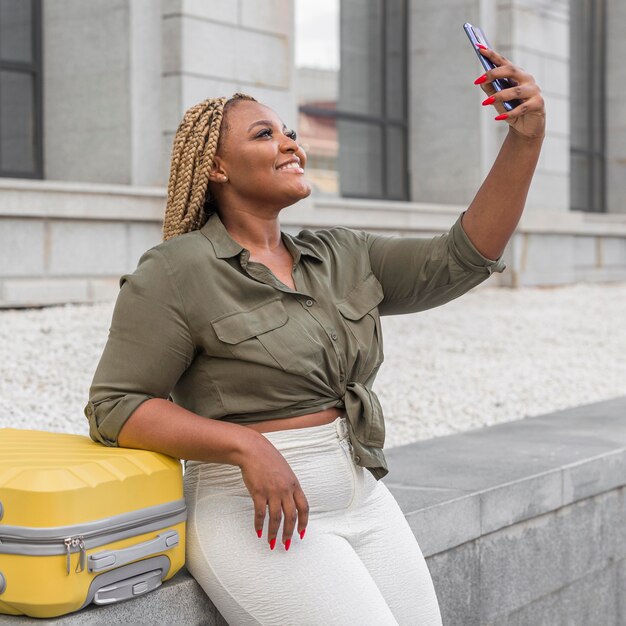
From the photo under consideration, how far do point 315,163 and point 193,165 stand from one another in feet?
39.1

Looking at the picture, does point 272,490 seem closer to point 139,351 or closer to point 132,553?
Result: point 132,553

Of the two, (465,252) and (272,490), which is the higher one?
(465,252)

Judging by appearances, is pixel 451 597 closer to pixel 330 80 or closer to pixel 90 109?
pixel 90 109

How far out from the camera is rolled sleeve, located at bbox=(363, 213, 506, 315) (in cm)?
309

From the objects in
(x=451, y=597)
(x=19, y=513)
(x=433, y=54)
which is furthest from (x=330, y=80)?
(x=19, y=513)

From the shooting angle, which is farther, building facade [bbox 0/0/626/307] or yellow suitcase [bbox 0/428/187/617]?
building facade [bbox 0/0/626/307]

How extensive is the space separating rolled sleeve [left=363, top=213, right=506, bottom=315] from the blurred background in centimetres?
296

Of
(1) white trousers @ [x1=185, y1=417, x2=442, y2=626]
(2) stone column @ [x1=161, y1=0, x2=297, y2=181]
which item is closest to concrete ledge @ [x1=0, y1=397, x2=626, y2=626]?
(1) white trousers @ [x1=185, y1=417, x2=442, y2=626]

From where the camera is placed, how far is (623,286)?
668 inches

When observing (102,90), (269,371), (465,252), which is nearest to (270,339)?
(269,371)

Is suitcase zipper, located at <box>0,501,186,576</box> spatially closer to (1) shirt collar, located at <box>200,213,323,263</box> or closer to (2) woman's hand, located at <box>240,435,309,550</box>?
(2) woman's hand, located at <box>240,435,309,550</box>

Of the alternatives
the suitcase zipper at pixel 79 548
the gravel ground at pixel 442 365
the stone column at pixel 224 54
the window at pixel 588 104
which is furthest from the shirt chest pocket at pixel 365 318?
the window at pixel 588 104

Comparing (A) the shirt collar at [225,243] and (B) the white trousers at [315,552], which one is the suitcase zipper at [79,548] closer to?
(B) the white trousers at [315,552]

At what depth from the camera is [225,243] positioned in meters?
2.88
